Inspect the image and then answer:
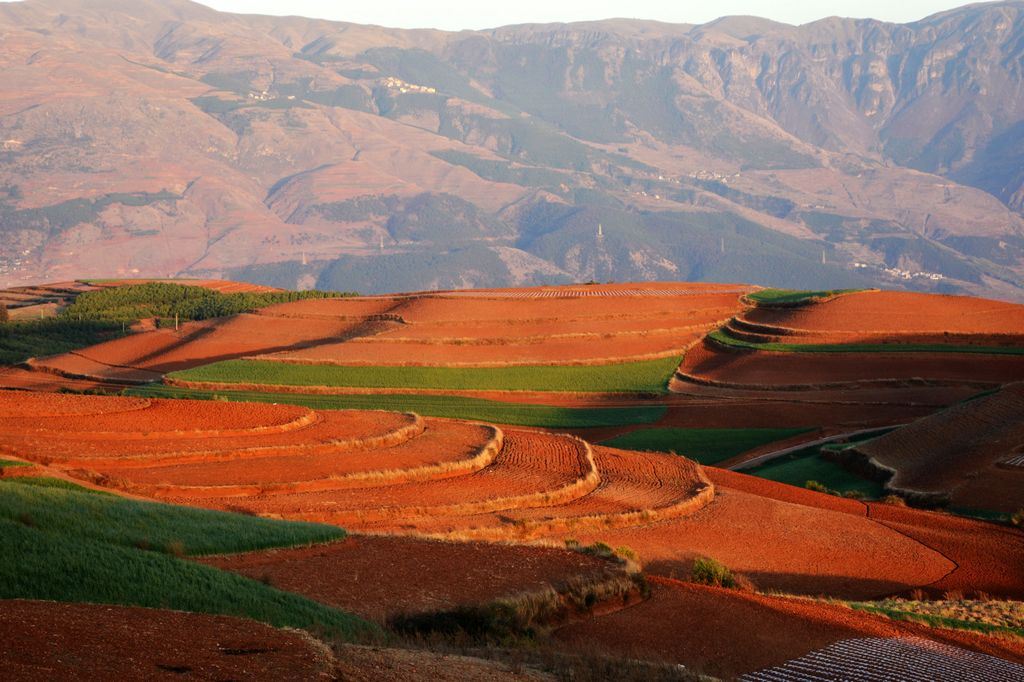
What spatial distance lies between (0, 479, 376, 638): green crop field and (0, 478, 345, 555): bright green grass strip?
2cm

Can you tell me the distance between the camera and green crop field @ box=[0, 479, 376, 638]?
18094 millimetres

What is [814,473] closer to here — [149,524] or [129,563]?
[149,524]

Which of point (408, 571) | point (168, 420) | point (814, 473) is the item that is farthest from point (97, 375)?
point (408, 571)

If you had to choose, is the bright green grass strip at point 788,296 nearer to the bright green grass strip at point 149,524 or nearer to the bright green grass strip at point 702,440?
the bright green grass strip at point 702,440

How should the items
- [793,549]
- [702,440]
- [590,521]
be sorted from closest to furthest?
[793,549], [590,521], [702,440]

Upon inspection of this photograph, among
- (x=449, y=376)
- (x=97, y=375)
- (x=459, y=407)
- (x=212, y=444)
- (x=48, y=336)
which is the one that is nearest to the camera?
(x=212, y=444)

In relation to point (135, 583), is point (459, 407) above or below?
below

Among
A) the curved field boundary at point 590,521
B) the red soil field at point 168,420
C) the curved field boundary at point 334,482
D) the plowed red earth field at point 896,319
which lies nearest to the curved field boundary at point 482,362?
the plowed red earth field at point 896,319

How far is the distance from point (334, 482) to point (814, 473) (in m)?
24.1

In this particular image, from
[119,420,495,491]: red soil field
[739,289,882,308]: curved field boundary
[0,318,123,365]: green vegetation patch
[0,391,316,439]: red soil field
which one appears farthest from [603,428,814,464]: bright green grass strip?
[0,318,123,365]: green vegetation patch

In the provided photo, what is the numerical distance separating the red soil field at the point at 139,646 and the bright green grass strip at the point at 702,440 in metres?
44.3

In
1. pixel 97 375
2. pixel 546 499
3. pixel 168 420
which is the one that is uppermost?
pixel 546 499

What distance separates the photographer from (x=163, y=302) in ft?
470

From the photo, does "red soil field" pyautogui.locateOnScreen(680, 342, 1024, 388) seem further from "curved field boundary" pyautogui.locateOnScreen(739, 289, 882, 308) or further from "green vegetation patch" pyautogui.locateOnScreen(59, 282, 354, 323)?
"green vegetation patch" pyautogui.locateOnScreen(59, 282, 354, 323)
